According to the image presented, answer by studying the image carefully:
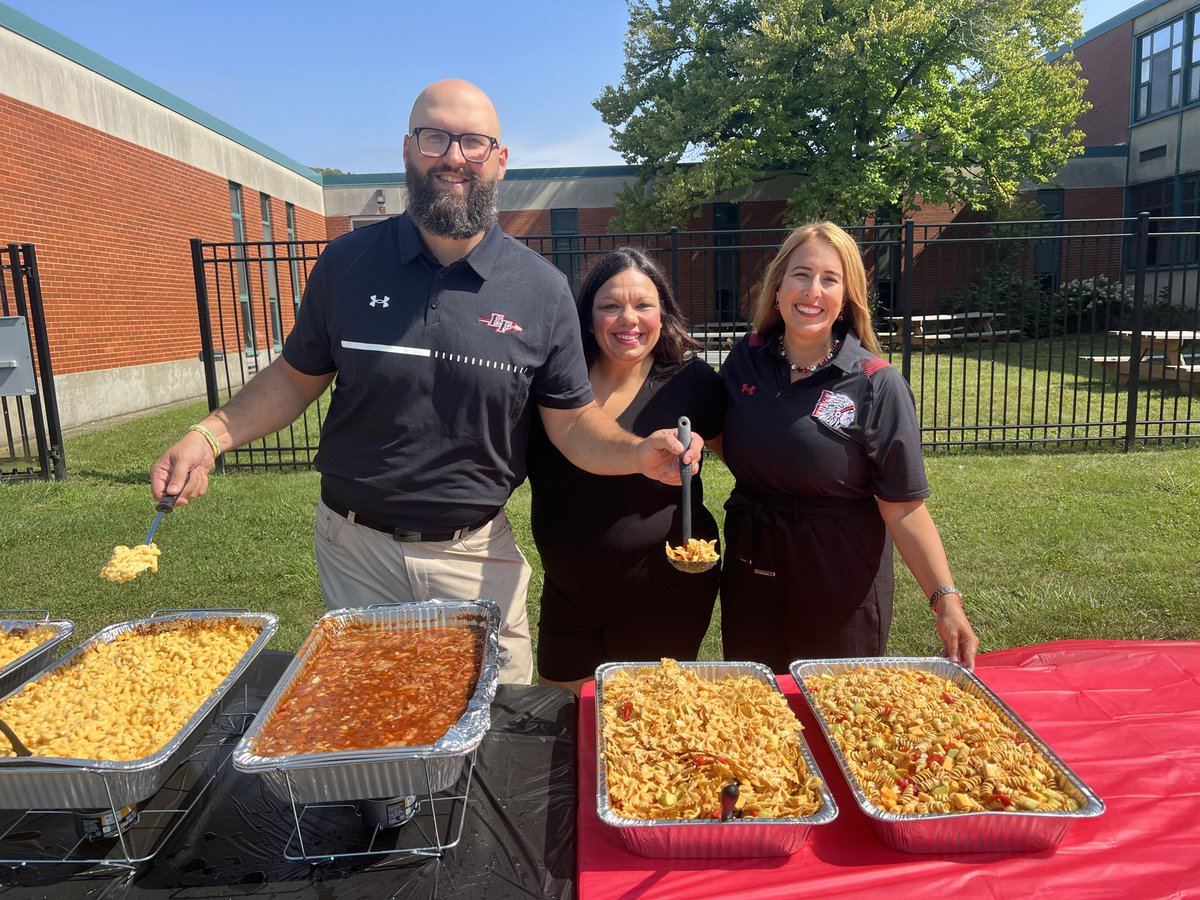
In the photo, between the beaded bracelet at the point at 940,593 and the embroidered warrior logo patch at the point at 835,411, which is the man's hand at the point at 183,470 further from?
the beaded bracelet at the point at 940,593

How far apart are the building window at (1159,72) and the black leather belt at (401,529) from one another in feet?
87.5

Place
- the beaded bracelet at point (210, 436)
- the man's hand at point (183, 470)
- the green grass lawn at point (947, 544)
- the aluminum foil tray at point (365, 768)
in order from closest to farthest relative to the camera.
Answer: the aluminum foil tray at point (365, 768), the man's hand at point (183, 470), the beaded bracelet at point (210, 436), the green grass lawn at point (947, 544)

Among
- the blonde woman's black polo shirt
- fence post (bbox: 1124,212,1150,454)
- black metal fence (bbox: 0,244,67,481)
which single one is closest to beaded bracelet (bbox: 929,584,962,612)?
the blonde woman's black polo shirt

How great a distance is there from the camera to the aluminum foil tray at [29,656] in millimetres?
1869

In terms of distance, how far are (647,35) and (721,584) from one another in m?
23.8

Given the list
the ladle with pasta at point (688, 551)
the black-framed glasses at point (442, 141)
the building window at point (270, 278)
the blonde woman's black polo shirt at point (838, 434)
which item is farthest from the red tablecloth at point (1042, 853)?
the building window at point (270, 278)

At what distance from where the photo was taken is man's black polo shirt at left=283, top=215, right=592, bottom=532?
89.3 inches

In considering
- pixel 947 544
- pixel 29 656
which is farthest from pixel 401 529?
pixel 947 544

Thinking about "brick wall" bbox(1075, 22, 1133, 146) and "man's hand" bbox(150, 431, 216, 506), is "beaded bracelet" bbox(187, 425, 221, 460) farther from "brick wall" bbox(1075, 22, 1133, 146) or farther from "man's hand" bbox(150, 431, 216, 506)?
"brick wall" bbox(1075, 22, 1133, 146)

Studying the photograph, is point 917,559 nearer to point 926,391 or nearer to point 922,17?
point 926,391

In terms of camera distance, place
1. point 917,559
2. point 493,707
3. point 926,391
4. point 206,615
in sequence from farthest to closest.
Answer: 1. point 926,391
2. point 917,559
3. point 206,615
4. point 493,707

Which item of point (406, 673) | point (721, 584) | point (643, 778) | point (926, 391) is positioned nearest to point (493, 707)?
point (406, 673)

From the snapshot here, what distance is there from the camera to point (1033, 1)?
20.9 meters

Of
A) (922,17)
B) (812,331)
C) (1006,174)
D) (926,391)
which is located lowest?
(926,391)
